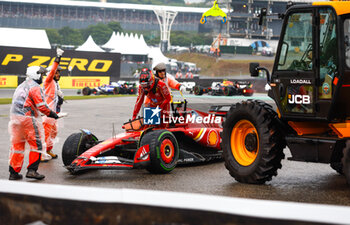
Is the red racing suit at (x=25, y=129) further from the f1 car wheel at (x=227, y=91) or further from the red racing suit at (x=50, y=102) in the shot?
the f1 car wheel at (x=227, y=91)

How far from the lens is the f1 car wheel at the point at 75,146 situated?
33.2ft

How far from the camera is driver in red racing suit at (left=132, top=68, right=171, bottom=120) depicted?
10.4m

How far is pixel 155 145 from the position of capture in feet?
30.9

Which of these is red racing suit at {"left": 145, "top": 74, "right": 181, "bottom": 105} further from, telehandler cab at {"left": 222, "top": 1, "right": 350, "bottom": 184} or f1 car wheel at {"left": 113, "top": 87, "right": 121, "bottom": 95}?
f1 car wheel at {"left": 113, "top": 87, "right": 121, "bottom": 95}

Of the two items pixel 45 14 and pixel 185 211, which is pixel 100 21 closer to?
pixel 45 14

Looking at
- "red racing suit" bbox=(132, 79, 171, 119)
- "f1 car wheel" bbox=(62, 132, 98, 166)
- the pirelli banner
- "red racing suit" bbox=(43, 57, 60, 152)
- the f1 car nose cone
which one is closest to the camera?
the f1 car nose cone

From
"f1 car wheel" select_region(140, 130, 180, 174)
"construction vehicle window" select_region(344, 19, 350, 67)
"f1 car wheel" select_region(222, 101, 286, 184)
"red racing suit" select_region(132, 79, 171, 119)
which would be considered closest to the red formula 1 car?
"f1 car wheel" select_region(140, 130, 180, 174)

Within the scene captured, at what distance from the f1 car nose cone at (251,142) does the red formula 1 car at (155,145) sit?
132 centimetres

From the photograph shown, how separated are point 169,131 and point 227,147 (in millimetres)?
1079

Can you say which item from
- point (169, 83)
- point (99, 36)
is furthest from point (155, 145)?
point (99, 36)

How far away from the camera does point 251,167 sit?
8.85m

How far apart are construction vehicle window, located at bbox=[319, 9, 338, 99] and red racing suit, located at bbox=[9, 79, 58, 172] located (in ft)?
13.8

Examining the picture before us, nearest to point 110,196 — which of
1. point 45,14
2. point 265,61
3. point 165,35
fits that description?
point 265,61

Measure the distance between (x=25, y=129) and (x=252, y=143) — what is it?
344 centimetres
